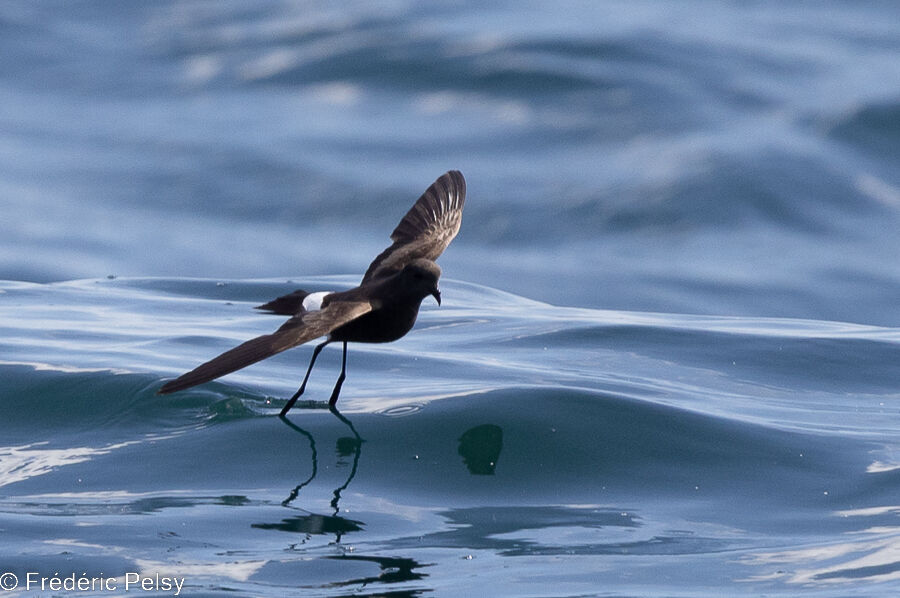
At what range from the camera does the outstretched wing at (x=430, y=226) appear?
7.09 meters

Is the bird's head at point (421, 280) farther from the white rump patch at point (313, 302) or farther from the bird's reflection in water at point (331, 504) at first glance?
the bird's reflection in water at point (331, 504)

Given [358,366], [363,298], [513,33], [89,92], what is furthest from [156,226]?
[363,298]

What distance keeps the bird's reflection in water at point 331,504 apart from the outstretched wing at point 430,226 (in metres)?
0.98

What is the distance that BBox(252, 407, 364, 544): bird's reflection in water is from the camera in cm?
523

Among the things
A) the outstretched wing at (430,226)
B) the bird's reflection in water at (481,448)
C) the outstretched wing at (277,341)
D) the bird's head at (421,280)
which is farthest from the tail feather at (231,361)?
the outstretched wing at (430,226)

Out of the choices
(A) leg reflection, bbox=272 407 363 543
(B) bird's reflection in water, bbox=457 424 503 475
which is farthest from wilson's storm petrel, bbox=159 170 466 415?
(B) bird's reflection in water, bbox=457 424 503 475

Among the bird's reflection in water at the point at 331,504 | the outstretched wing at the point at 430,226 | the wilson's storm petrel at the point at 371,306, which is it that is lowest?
the bird's reflection in water at the point at 331,504

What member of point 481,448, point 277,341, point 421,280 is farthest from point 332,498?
point 421,280

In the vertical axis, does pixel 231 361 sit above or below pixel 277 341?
below

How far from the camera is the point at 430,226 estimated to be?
7.52 m

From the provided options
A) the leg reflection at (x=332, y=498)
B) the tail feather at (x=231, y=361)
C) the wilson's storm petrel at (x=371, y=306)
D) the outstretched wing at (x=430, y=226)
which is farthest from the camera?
the outstretched wing at (x=430, y=226)

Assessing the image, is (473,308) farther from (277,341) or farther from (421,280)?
(277,341)

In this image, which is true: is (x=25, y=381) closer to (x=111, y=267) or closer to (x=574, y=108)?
(x=111, y=267)

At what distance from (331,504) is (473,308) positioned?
4983mm
